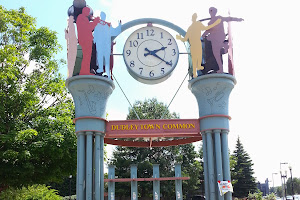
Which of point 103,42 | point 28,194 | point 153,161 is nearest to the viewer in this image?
point 103,42

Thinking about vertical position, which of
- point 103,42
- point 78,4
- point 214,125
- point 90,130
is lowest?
point 90,130

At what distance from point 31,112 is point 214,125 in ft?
38.3

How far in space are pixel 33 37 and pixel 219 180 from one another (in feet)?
46.5

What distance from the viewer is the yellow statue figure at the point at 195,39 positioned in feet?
48.0

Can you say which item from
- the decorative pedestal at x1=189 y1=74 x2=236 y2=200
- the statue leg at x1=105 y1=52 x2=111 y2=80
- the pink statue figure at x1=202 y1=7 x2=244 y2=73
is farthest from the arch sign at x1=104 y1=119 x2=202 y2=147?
the pink statue figure at x1=202 y1=7 x2=244 y2=73

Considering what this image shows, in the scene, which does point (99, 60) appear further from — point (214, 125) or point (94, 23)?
point (214, 125)

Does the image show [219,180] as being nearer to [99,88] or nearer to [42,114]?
[99,88]

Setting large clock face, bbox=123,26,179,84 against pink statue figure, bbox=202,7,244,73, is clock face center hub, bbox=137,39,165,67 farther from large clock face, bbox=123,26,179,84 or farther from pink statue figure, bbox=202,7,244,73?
pink statue figure, bbox=202,7,244,73

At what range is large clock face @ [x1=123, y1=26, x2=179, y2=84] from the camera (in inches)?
587

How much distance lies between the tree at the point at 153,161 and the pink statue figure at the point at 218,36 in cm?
2314

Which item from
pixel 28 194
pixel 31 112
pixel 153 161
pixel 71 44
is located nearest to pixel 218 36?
pixel 71 44

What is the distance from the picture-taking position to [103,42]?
48.0ft

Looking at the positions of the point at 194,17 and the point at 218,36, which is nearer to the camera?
the point at 218,36

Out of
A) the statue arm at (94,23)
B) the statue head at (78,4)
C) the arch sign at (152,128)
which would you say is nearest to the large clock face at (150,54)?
the statue arm at (94,23)
